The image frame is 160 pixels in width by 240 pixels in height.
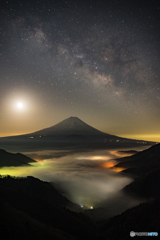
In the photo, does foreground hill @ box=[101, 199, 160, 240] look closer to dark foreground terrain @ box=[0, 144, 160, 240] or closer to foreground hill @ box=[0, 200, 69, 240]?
dark foreground terrain @ box=[0, 144, 160, 240]

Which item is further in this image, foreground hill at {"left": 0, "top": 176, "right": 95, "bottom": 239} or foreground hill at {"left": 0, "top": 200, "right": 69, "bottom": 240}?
foreground hill at {"left": 0, "top": 176, "right": 95, "bottom": 239}

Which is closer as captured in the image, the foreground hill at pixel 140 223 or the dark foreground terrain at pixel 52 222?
the dark foreground terrain at pixel 52 222

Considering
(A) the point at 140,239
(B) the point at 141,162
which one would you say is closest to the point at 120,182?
(B) the point at 141,162

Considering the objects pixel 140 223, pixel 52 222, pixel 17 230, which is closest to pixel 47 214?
pixel 52 222

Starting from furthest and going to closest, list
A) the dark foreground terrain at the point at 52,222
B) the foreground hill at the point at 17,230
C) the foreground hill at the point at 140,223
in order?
1. the foreground hill at the point at 140,223
2. the dark foreground terrain at the point at 52,222
3. the foreground hill at the point at 17,230

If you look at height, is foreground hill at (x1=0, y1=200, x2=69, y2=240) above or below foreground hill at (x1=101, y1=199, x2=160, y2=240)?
above

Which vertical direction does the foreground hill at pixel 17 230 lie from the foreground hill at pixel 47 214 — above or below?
above

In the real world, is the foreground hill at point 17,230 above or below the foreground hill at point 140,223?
above

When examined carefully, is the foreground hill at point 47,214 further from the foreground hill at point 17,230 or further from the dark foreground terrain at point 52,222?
the foreground hill at point 17,230

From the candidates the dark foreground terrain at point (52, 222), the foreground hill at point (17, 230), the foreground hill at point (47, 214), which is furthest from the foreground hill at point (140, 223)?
the foreground hill at point (17, 230)

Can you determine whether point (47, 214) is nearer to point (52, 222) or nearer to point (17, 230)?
point (52, 222)

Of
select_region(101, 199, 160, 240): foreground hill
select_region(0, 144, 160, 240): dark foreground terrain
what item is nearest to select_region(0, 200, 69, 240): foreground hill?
select_region(0, 144, 160, 240): dark foreground terrain

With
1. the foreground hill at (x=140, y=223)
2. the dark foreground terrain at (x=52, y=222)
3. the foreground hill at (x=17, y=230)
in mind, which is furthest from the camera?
the foreground hill at (x=140, y=223)

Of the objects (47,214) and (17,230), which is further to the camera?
(47,214)
